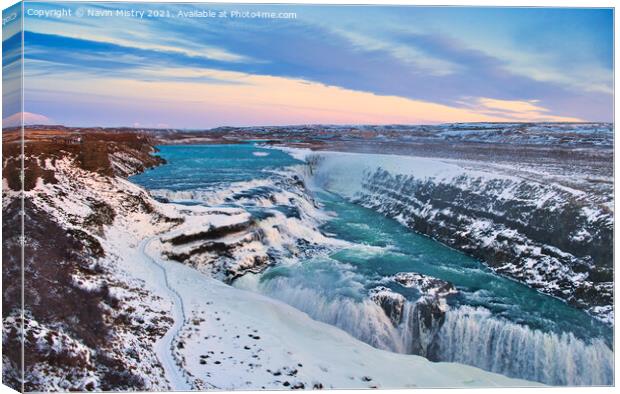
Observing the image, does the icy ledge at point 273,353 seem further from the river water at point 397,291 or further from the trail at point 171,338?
the river water at point 397,291

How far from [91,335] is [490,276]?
19.0ft

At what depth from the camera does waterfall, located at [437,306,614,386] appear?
7.96m

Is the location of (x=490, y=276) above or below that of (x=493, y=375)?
above

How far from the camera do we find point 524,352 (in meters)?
8.08

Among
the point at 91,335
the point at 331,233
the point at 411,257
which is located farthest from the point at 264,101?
the point at 91,335

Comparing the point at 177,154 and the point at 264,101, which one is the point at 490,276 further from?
the point at 177,154

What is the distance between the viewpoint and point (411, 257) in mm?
8758

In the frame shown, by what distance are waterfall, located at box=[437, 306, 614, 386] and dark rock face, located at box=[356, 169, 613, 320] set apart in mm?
632

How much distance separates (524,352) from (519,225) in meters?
1.95

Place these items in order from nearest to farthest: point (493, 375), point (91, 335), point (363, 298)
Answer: point (91, 335) < point (493, 375) < point (363, 298)

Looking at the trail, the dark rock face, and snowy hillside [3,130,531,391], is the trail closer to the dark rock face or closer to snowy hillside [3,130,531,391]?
snowy hillside [3,130,531,391]

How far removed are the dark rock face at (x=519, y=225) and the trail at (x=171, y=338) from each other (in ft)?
11.0

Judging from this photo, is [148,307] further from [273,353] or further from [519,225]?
[519,225]

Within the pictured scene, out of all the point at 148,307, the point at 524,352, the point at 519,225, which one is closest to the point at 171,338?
the point at 148,307
